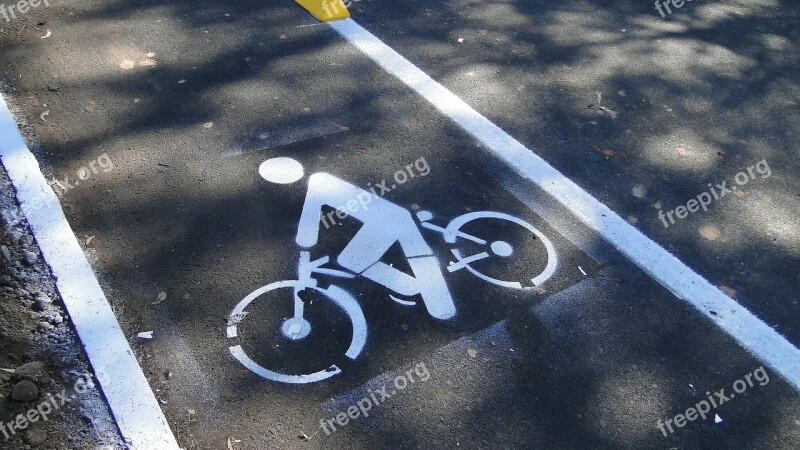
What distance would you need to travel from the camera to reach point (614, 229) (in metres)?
4.82

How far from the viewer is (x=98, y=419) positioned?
3.33m

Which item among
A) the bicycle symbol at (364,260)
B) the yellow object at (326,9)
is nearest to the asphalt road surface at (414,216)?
the bicycle symbol at (364,260)

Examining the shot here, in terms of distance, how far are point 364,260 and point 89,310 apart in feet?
5.20

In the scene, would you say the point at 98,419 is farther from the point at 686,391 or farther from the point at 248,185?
the point at 686,391

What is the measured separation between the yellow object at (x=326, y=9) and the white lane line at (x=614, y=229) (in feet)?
2.28

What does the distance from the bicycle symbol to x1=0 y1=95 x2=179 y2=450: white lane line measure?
521 mm

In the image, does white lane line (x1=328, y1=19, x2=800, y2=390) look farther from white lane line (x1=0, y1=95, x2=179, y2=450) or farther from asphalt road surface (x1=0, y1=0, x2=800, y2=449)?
white lane line (x1=0, y1=95, x2=179, y2=450)

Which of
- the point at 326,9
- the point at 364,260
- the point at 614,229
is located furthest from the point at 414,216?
the point at 326,9

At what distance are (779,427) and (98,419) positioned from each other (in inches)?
136

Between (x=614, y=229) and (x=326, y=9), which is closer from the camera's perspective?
(x=614, y=229)

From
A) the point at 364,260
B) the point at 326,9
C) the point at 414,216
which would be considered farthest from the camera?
the point at 326,9

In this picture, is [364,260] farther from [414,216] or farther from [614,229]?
[614,229]

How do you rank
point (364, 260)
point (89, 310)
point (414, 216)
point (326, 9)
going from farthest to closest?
point (326, 9) → point (414, 216) → point (364, 260) → point (89, 310)

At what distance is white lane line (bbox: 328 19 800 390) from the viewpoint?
13.5ft
